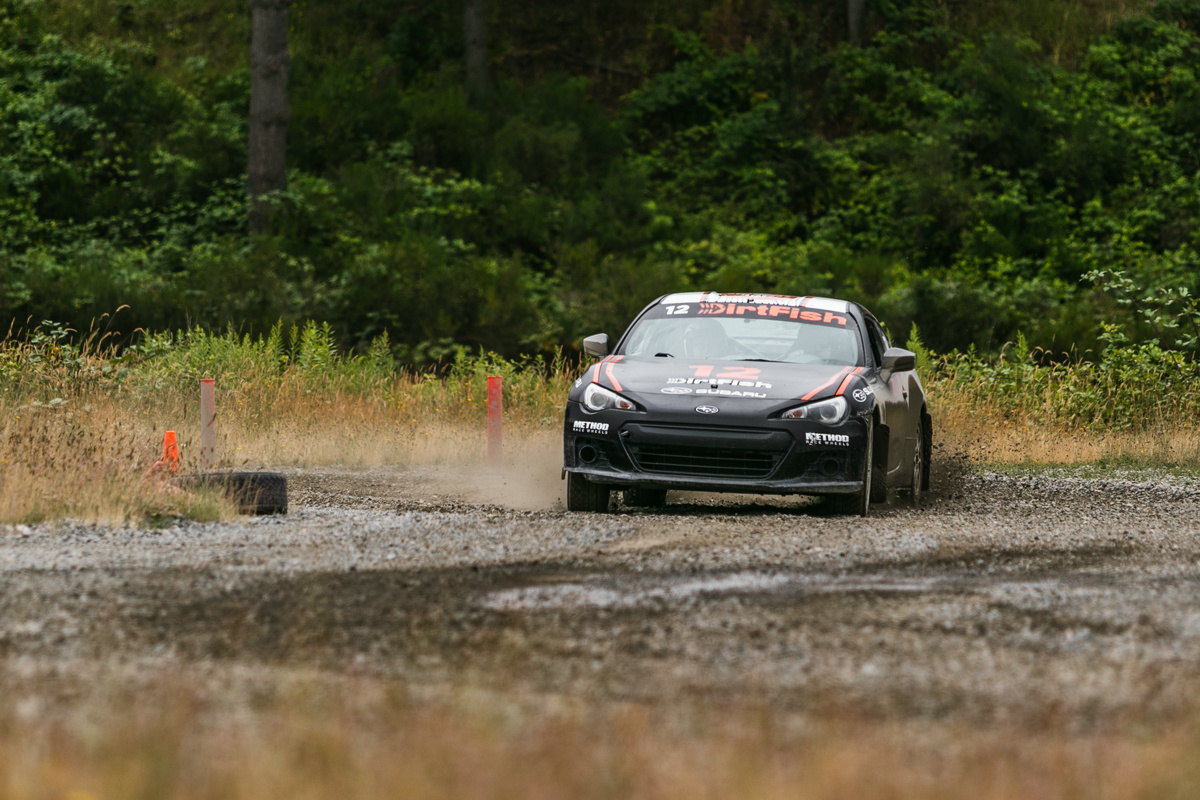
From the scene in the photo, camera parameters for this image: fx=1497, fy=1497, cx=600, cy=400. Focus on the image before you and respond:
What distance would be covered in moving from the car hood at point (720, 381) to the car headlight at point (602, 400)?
0.05m

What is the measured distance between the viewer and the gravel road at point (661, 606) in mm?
4762

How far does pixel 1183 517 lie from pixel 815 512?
247cm

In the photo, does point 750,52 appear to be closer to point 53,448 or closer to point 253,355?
point 253,355

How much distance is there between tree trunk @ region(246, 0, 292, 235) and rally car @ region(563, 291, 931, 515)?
656 inches

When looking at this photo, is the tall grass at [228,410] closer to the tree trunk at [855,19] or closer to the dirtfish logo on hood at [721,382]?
the dirtfish logo on hood at [721,382]

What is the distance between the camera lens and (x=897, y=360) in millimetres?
10531

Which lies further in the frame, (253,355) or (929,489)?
(253,355)

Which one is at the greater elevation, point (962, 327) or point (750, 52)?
point (750, 52)

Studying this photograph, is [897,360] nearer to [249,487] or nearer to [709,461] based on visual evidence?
[709,461]

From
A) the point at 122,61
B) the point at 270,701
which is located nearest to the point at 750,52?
the point at 122,61

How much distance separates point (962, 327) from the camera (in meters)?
23.4

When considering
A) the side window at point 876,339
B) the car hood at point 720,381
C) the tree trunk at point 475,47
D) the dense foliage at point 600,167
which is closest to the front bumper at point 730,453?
the car hood at point 720,381

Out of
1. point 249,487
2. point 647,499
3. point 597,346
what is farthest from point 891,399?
point 249,487

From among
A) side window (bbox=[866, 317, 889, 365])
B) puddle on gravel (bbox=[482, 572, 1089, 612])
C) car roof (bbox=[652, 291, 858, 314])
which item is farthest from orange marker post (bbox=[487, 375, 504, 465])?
puddle on gravel (bbox=[482, 572, 1089, 612])
